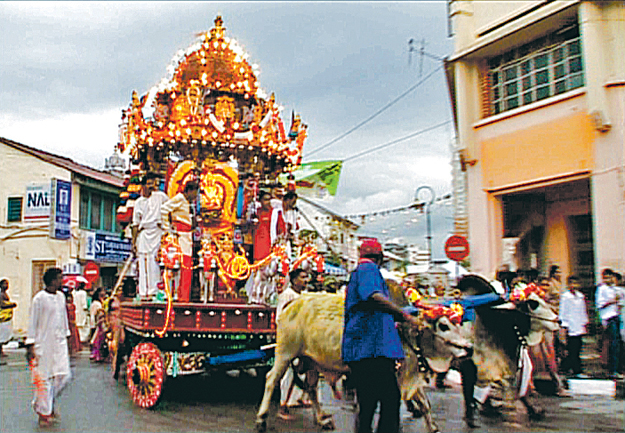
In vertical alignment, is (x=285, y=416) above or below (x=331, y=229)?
below

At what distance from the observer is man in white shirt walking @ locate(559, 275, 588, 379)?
10.7 m

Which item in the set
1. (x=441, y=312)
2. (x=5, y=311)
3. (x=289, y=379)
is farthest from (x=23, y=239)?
(x=441, y=312)

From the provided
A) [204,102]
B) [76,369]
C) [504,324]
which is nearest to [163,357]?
[504,324]

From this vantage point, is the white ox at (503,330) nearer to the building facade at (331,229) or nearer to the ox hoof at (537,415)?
the ox hoof at (537,415)

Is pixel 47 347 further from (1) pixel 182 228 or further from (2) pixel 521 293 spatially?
(2) pixel 521 293

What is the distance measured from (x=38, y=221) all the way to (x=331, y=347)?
769 inches

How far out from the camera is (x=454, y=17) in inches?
631

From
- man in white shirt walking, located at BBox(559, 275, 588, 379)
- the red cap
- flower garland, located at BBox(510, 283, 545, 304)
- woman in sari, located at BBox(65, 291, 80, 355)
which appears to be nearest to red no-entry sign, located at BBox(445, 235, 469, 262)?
man in white shirt walking, located at BBox(559, 275, 588, 379)

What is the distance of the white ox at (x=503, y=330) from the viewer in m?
7.20

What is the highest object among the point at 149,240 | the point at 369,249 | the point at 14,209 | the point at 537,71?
the point at 537,71

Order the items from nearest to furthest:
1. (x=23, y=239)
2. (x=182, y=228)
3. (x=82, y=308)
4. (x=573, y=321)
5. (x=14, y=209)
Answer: (x=182, y=228) → (x=573, y=321) → (x=82, y=308) → (x=23, y=239) → (x=14, y=209)

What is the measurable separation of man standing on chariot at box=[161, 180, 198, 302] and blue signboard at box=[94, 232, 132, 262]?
587 inches

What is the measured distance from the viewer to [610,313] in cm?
1005

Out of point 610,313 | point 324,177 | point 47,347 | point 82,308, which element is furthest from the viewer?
point 82,308
